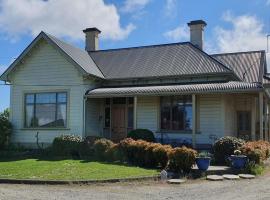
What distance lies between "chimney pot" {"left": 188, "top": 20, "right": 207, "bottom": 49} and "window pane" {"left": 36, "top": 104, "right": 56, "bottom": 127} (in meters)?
9.34

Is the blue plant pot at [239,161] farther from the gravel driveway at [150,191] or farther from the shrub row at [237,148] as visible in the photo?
the gravel driveway at [150,191]

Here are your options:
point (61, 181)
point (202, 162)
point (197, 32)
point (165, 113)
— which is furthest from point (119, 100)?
point (61, 181)

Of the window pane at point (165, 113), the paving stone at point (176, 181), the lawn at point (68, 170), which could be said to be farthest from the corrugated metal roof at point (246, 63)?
the paving stone at point (176, 181)

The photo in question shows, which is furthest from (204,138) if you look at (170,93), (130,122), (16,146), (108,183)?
(16,146)

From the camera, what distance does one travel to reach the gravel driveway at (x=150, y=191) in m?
11.8

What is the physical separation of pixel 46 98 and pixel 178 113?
287 inches

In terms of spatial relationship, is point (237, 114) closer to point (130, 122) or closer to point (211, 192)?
point (130, 122)

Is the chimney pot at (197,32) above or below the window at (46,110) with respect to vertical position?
above

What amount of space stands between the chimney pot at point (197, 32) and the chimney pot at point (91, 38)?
670cm

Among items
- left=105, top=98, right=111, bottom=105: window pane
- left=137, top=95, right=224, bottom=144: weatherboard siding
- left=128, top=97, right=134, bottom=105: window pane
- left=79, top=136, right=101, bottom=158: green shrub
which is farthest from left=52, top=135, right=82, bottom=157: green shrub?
left=137, top=95, right=224, bottom=144: weatherboard siding

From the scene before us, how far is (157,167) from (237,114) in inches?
341

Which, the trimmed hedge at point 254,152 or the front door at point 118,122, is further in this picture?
the front door at point 118,122

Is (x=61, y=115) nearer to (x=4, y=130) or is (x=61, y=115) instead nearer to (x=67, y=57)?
(x=67, y=57)

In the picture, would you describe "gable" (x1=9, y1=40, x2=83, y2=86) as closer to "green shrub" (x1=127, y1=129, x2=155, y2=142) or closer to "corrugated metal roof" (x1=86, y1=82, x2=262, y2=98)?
"corrugated metal roof" (x1=86, y1=82, x2=262, y2=98)
